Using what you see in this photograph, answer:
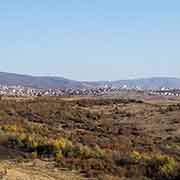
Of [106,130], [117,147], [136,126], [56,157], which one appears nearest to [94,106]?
[136,126]

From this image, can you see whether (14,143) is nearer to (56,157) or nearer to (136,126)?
(56,157)

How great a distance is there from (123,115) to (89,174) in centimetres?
3895

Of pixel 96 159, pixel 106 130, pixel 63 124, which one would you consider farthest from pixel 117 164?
pixel 63 124

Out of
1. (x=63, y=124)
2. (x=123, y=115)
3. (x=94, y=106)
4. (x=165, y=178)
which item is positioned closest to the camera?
(x=165, y=178)

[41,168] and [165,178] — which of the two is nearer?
[165,178]

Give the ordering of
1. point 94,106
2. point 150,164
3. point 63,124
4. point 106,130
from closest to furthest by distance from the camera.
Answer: point 150,164 → point 106,130 → point 63,124 → point 94,106

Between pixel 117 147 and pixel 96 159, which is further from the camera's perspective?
pixel 117 147

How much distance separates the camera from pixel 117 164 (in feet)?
68.0

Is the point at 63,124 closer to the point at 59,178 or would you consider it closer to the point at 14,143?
the point at 14,143

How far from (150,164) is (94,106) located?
5214 centimetres

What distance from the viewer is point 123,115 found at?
5797cm

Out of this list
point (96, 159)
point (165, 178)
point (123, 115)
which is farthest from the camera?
point (123, 115)

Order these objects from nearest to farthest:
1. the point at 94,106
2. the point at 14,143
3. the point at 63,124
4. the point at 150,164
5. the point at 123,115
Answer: the point at 150,164
the point at 14,143
the point at 63,124
the point at 123,115
the point at 94,106

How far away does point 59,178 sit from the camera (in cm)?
1869
